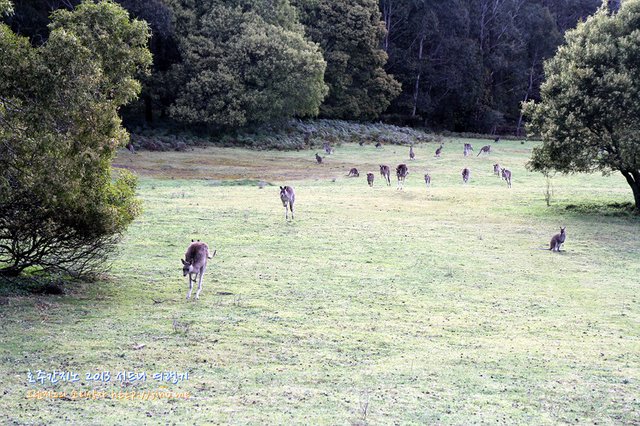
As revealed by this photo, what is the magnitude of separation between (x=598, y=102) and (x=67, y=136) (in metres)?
18.7

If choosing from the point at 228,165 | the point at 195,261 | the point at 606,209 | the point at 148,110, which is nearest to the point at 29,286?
the point at 195,261

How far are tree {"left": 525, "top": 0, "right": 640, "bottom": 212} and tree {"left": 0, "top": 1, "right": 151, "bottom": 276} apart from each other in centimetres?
1660

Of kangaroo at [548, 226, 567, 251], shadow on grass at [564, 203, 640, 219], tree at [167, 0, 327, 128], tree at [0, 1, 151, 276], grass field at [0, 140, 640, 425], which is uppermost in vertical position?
tree at [167, 0, 327, 128]

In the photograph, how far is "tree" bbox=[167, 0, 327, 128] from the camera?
5059 cm

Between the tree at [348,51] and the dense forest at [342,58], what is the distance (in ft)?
0.33

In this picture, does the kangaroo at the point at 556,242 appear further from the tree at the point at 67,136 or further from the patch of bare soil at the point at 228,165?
the patch of bare soil at the point at 228,165

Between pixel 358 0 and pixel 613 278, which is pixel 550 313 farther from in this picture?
pixel 358 0

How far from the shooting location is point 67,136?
11.7 metres

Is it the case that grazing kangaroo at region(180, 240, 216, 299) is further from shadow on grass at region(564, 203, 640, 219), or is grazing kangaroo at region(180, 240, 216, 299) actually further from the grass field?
shadow on grass at region(564, 203, 640, 219)

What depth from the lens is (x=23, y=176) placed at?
11156 millimetres

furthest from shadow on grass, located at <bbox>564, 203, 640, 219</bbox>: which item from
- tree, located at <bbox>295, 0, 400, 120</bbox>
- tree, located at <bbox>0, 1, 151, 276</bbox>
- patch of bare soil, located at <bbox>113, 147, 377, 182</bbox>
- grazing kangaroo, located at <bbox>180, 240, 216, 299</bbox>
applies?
tree, located at <bbox>295, 0, 400, 120</bbox>

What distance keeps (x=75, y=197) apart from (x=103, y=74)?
2.46 m

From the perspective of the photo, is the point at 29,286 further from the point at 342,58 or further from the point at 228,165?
the point at 342,58

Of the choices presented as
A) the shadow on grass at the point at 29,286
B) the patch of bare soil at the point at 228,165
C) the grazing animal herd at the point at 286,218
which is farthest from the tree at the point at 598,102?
the shadow on grass at the point at 29,286
